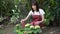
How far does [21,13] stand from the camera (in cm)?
752

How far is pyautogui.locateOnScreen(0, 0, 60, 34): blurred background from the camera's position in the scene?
682 centimetres

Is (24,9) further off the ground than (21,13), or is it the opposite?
(24,9)

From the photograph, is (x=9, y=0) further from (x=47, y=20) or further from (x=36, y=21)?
(x=36, y=21)

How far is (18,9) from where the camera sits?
7.73m

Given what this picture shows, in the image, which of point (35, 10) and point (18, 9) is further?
point (18, 9)

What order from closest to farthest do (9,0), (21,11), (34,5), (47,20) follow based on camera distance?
(34,5) → (47,20) → (21,11) → (9,0)

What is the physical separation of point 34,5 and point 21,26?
664 millimetres

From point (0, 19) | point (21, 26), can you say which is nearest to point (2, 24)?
point (0, 19)

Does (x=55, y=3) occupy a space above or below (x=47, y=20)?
above

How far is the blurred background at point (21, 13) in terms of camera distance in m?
6.82

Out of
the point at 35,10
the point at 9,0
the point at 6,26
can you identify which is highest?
the point at 9,0

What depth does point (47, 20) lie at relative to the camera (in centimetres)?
677

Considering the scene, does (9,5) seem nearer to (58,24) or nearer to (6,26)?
(6,26)

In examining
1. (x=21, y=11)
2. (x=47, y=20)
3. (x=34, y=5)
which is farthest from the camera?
(x=21, y=11)
